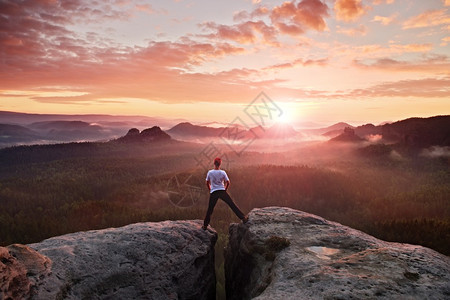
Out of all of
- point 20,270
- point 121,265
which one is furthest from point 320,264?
point 20,270

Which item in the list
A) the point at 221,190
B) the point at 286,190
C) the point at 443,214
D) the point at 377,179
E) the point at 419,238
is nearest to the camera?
the point at 221,190

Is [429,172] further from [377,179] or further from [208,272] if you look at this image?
[208,272]

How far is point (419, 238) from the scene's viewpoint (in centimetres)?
2495

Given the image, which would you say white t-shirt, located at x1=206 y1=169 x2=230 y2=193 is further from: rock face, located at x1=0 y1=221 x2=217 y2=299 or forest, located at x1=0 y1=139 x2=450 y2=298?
forest, located at x1=0 y1=139 x2=450 y2=298

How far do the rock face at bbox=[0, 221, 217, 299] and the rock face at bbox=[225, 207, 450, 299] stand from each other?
2.61 meters

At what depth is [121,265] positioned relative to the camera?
1205 cm

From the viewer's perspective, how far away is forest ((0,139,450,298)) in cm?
3550

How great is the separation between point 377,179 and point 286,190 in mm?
26509

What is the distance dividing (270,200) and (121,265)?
49537mm

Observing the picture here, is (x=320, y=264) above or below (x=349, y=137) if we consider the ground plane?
below

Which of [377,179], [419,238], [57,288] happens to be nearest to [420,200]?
[377,179]

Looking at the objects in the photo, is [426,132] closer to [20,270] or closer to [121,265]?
[121,265]

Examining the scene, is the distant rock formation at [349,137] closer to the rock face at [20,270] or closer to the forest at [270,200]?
the forest at [270,200]

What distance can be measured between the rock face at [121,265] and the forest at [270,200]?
6.91 meters
